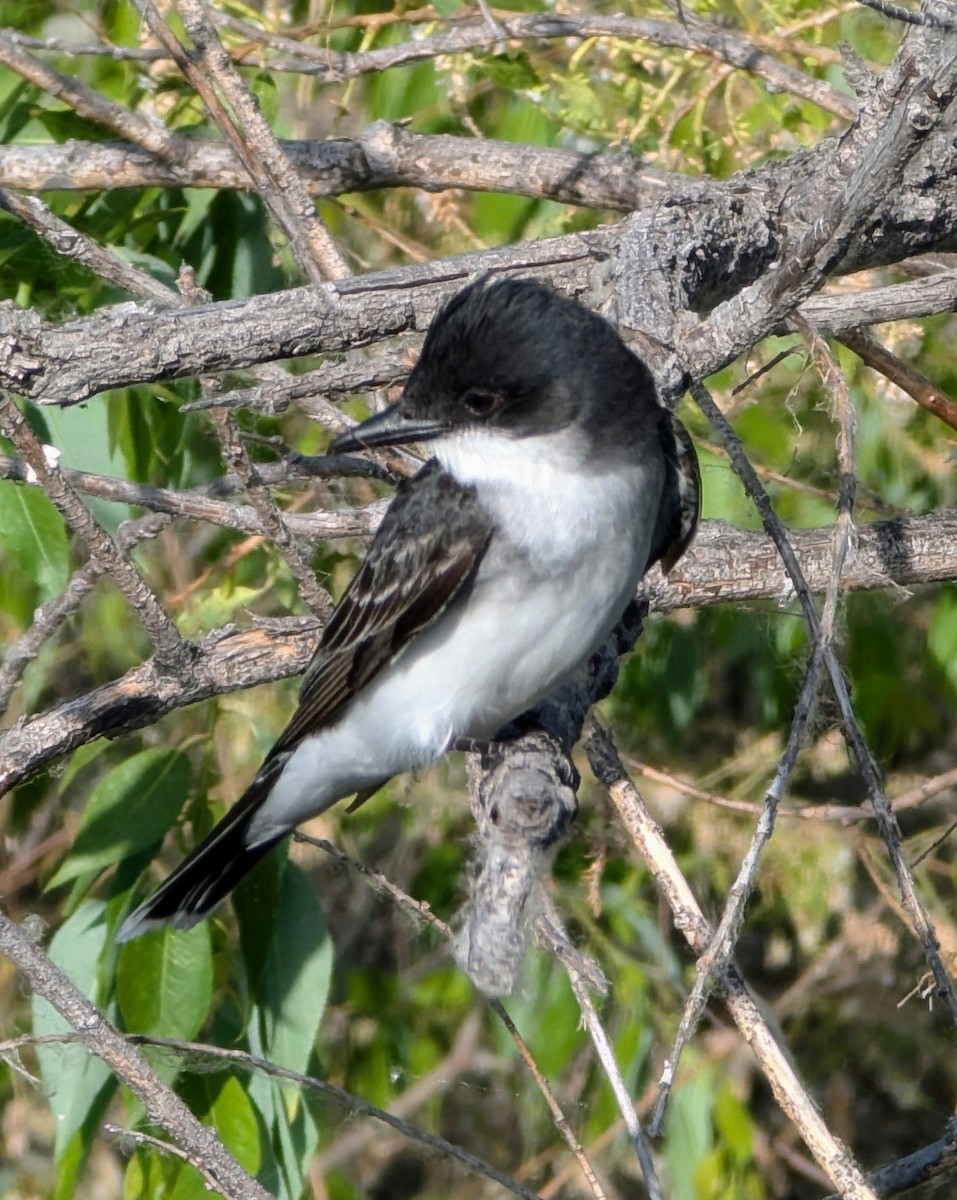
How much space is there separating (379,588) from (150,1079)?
106 cm

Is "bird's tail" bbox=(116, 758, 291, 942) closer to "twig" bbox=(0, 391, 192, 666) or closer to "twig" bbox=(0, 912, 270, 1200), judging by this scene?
"twig" bbox=(0, 391, 192, 666)

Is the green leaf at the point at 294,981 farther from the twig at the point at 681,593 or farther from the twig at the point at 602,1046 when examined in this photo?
the twig at the point at 602,1046

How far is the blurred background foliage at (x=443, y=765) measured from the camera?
3.22 metres

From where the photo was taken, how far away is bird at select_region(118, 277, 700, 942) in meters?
2.61

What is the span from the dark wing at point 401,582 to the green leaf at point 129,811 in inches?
16.7

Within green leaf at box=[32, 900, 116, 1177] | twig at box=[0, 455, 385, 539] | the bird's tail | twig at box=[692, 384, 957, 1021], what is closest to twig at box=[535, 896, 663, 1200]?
twig at box=[692, 384, 957, 1021]

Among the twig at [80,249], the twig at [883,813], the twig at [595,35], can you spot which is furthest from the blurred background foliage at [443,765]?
the twig at [883,813]

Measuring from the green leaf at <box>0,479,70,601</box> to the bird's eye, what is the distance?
894mm

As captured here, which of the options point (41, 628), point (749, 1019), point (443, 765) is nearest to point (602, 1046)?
point (749, 1019)

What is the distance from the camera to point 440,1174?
5324 millimetres

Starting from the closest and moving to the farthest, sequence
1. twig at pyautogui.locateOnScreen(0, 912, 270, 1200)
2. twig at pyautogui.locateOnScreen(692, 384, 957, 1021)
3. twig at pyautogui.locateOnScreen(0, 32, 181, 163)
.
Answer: twig at pyautogui.locateOnScreen(0, 912, 270, 1200) < twig at pyautogui.locateOnScreen(692, 384, 957, 1021) < twig at pyautogui.locateOnScreen(0, 32, 181, 163)

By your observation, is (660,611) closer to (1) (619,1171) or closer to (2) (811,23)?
(2) (811,23)

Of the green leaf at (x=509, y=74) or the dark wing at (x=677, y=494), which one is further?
the green leaf at (x=509, y=74)

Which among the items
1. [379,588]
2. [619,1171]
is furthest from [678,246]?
[619,1171]
